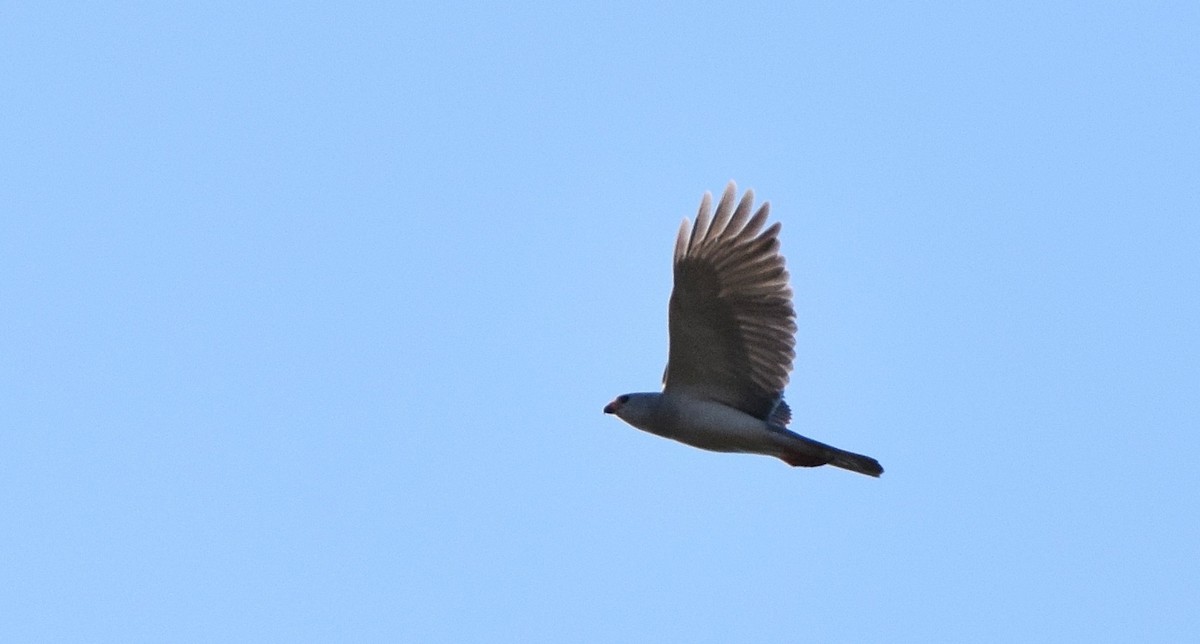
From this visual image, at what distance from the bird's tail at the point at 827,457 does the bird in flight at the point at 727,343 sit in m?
0.04

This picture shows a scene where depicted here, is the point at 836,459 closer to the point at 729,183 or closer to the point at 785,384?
the point at 785,384

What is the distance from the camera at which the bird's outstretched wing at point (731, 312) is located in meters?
12.9

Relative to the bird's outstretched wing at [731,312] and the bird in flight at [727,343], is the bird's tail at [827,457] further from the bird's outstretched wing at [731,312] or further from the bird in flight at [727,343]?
the bird's outstretched wing at [731,312]

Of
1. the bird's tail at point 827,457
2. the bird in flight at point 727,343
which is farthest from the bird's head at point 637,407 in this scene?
the bird's tail at point 827,457

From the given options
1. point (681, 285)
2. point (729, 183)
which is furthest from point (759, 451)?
point (729, 183)

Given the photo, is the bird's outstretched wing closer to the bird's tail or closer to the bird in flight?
the bird in flight

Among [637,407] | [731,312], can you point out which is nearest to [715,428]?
[637,407]

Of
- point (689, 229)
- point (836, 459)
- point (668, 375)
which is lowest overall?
point (836, 459)

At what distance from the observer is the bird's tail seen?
1218 centimetres

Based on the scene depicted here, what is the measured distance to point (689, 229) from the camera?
42.4 ft

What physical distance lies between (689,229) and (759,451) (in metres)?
2.14

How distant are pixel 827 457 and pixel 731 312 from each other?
162cm

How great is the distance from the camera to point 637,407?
519 inches

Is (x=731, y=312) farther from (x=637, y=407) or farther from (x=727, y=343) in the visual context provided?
(x=637, y=407)
